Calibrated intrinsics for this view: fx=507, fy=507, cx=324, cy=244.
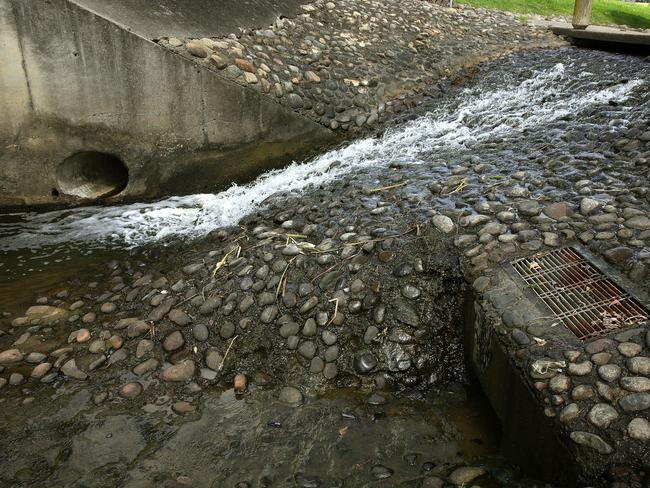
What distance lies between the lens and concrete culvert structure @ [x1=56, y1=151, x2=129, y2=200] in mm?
6062

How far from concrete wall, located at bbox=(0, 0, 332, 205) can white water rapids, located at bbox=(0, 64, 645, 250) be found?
37cm

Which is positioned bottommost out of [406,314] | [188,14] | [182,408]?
[182,408]

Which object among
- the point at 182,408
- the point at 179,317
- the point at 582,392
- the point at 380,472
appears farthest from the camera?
the point at 179,317

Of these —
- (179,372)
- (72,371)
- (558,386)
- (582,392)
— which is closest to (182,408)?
(179,372)

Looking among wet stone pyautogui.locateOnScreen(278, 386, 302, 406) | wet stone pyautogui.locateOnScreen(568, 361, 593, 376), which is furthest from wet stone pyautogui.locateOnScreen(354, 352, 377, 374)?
wet stone pyautogui.locateOnScreen(568, 361, 593, 376)

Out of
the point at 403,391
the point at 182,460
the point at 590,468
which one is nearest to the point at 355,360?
the point at 403,391

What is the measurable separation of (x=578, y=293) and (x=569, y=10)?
15139 millimetres

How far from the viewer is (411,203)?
4.50 m

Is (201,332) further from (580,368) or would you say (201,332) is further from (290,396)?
(580,368)

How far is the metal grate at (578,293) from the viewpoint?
2.84 m

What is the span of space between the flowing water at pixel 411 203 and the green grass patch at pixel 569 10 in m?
6.85

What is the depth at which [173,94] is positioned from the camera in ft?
19.8

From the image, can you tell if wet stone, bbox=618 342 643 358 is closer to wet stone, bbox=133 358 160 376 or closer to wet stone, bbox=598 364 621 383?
wet stone, bbox=598 364 621 383

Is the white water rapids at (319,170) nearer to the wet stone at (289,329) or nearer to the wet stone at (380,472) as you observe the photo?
the wet stone at (289,329)
